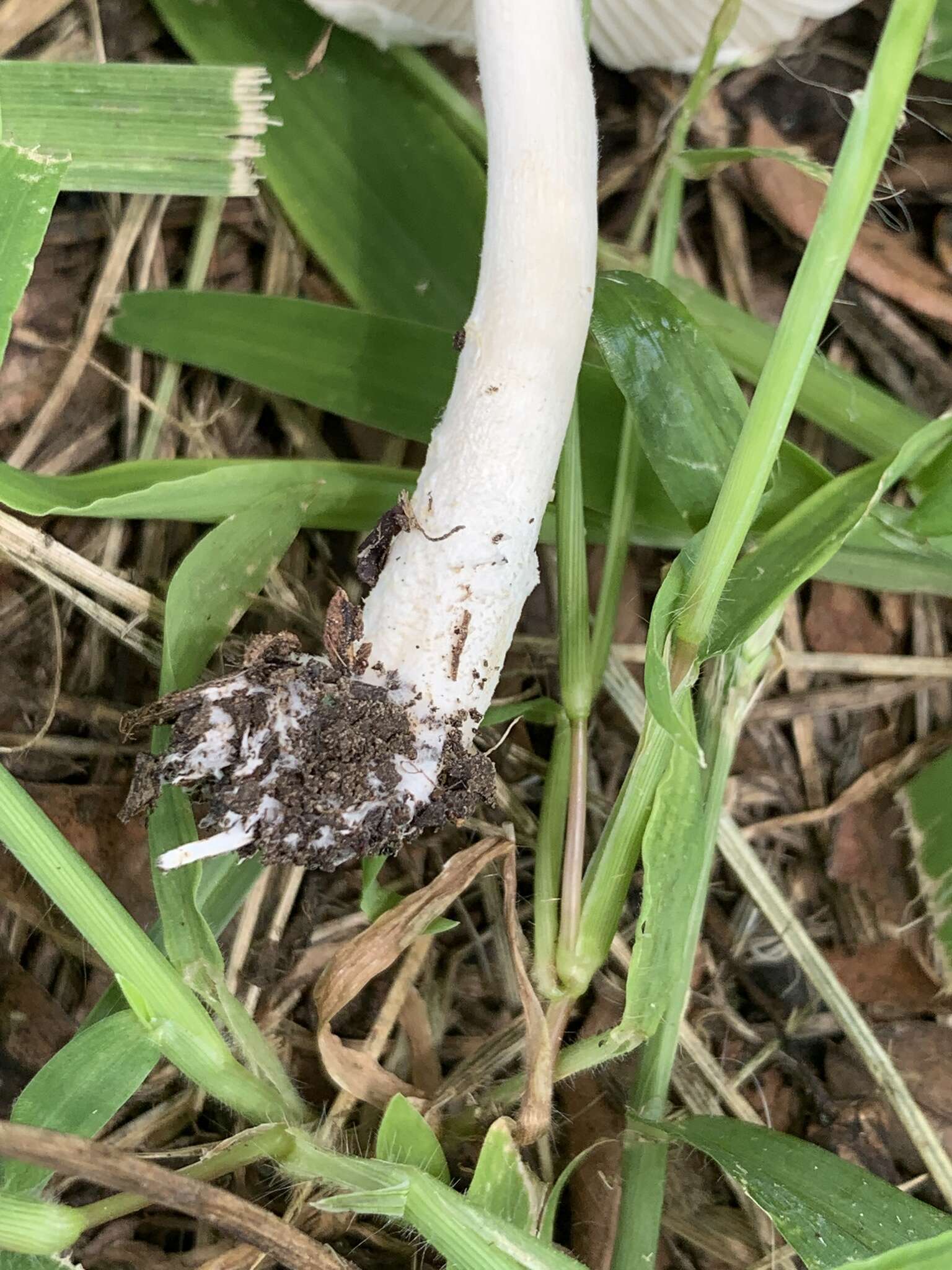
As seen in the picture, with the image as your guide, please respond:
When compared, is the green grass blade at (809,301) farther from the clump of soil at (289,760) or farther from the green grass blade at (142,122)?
the green grass blade at (142,122)

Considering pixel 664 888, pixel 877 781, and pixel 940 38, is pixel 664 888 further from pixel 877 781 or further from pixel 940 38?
pixel 940 38

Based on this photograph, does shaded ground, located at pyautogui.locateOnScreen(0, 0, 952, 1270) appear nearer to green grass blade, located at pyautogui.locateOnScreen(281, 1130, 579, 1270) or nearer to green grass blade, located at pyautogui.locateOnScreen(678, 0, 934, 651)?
green grass blade, located at pyautogui.locateOnScreen(281, 1130, 579, 1270)

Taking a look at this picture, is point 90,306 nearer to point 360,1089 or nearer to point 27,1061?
point 27,1061

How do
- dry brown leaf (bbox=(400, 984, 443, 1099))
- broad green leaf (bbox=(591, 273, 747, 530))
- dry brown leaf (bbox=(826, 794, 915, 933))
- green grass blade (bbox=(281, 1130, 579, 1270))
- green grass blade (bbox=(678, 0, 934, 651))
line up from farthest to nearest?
dry brown leaf (bbox=(826, 794, 915, 933)), dry brown leaf (bbox=(400, 984, 443, 1099)), broad green leaf (bbox=(591, 273, 747, 530)), green grass blade (bbox=(281, 1130, 579, 1270)), green grass blade (bbox=(678, 0, 934, 651))

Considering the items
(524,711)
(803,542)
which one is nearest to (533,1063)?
(524,711)

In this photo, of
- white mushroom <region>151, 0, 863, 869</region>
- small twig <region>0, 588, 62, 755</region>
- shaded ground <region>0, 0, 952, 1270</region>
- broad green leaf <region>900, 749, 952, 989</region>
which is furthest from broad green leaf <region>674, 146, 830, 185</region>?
small twig <region>0, 588, 62, 755</region>

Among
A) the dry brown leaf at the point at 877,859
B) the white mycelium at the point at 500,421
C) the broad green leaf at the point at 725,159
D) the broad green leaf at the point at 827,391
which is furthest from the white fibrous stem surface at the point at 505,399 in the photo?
the dry brown leaf at the point at 877,859
